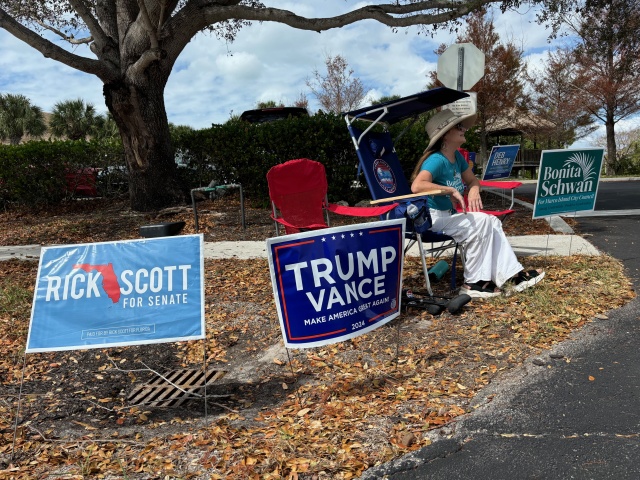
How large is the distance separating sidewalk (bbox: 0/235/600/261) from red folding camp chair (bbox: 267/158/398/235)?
620 mm

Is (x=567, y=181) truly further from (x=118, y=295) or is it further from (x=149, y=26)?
(x=149, y=26)

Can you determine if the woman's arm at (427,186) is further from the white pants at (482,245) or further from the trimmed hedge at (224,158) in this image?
the trimmed hedge at (224,158)

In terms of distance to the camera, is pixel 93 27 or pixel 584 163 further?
pixel 93 27

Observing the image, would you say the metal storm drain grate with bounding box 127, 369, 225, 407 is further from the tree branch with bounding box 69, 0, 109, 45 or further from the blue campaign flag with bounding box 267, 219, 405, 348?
the tree branch with bounding box 69, 0, 109, 45

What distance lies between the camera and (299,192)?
5.92 meters

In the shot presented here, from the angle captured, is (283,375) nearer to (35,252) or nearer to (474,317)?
(474,317)

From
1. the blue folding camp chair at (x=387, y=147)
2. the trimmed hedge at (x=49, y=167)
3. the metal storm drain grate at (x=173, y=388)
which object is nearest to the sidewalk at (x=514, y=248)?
the blue folding camp chair at (x=387, y=147)

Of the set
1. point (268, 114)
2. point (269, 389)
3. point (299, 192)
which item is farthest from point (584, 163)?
point (268, 114)

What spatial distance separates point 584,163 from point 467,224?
2.32 m

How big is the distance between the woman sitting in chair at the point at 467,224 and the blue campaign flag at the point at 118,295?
2289mm

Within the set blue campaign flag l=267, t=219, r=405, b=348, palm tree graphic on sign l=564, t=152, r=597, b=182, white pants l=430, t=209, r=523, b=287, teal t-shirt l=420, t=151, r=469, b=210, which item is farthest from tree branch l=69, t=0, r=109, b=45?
blue campaign flag l=267, t=219, r=405, b=348

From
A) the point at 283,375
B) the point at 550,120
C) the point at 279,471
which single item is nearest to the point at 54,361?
the point at 283,375

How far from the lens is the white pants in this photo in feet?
15.4

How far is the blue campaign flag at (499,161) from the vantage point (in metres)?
10.9
